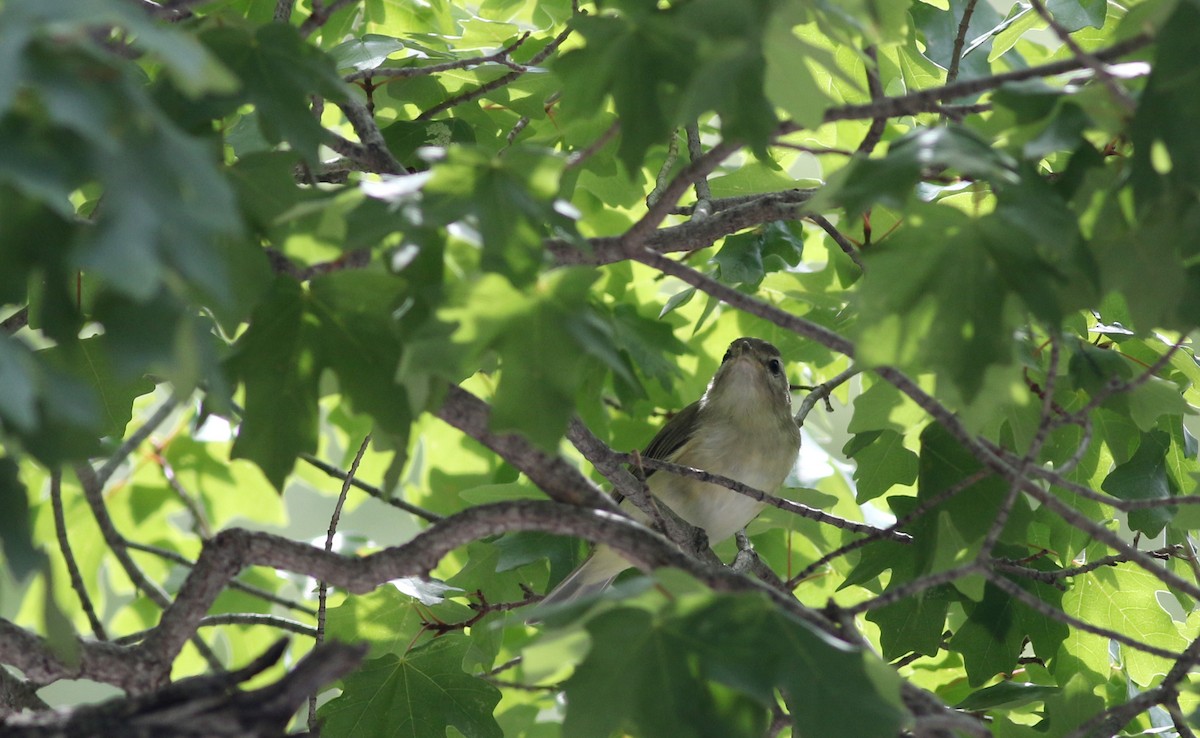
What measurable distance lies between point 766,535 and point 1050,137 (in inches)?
99.7

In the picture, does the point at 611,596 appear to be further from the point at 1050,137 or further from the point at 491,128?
the point at 491,128

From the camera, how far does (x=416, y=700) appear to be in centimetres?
289

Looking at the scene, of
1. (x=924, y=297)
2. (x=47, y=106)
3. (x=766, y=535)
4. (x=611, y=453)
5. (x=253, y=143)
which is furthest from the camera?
(x=766, y=535)

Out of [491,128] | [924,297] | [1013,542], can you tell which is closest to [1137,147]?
[924,297]

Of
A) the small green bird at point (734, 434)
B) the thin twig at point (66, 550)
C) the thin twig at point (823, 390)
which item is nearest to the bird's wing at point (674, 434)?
the small green bird at point (734, 434)

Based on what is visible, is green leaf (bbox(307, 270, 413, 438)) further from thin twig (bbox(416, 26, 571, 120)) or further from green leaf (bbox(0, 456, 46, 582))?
thin twig (bbox(416, 26, 571, 120))

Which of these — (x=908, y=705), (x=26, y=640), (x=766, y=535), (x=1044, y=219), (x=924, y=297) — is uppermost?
(x=1044, y=219)

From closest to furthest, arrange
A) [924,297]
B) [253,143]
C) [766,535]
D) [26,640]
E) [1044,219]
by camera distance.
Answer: [1044,219] → [924,297] → [26,640] → [253,143] → [766,535]

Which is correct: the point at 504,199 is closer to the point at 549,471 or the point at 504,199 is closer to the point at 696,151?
the point at 549,471

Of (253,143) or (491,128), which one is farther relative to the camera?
(491,128)

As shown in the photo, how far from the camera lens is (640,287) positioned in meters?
4.22

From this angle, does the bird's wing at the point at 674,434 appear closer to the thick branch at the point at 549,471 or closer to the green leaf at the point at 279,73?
the thick branch at the point at 549,471

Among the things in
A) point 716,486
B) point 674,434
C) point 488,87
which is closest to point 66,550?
point 488,87

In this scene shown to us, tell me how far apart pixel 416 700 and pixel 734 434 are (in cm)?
196
